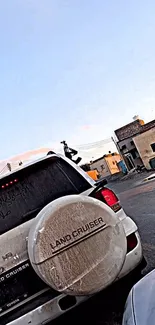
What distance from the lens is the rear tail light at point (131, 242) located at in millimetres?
3404

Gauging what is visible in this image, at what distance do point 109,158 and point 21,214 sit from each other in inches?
2941

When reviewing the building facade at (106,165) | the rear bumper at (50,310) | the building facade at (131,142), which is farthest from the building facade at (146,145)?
the rear bumper at (50,310)

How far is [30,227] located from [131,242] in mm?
1032

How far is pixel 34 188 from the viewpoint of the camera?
345 cm

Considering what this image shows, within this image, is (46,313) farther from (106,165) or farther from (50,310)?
(106,165)

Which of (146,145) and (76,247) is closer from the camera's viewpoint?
(76,247)

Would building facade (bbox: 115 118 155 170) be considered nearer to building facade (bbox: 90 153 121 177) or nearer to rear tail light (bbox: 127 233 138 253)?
building facade (bbox: 90 153 121 177)

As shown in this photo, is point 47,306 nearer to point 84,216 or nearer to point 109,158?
point 84,216

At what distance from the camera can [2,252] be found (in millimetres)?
3068

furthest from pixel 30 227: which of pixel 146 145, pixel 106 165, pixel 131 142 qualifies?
pixel 106 165

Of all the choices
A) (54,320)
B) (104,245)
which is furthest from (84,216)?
(54,320)

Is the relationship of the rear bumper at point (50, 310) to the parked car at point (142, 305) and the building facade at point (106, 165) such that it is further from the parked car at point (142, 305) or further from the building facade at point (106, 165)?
the building facade at point (106, 165)

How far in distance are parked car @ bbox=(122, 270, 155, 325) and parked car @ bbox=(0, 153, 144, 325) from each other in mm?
746

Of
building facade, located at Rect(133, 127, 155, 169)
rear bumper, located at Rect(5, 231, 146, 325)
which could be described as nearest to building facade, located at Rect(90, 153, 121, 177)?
building facade, located at Rect(133, 127, 155, 169)
